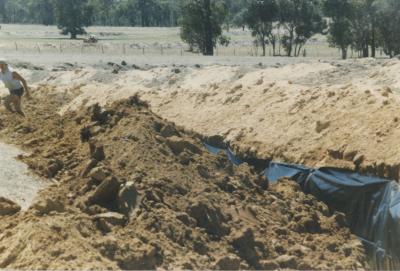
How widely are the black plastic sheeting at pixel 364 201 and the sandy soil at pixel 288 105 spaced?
2.27 feet

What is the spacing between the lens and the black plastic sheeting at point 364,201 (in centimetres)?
966

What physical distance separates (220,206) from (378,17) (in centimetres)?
4300

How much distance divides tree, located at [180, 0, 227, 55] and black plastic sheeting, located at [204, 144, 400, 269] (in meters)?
40.4

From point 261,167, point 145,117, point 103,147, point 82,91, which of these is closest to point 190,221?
point 103,147

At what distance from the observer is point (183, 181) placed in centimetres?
970

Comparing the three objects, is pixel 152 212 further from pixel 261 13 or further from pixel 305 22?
pixel 305 22

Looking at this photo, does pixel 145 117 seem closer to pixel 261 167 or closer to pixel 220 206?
pixel 261 167

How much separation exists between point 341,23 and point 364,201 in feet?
142

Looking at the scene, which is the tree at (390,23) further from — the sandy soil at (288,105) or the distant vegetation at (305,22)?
the sandy soil at (288,105)

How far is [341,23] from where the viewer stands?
51.8m

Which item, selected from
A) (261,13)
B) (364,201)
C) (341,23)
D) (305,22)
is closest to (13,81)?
(364,201)

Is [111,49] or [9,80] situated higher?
[9,80]

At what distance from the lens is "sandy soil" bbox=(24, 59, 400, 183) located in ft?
40.9

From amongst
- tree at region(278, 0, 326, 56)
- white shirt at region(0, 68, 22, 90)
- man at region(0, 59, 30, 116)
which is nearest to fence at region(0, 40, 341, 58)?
tree at region(278, 0, 326, 56)
